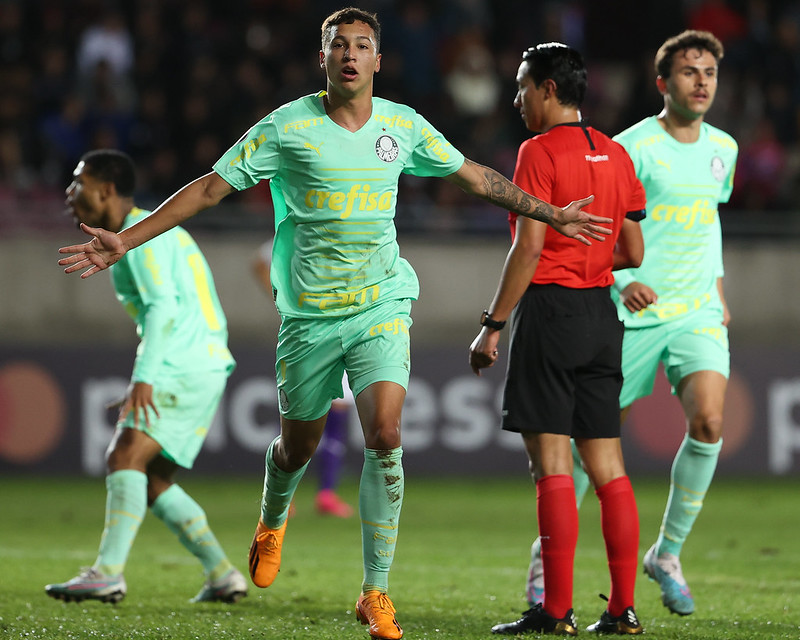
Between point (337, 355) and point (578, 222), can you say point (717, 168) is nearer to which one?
point (578, 222)

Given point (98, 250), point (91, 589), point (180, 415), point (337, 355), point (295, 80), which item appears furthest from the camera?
point (295, 80)

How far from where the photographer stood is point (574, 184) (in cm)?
530

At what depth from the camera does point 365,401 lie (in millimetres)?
4996

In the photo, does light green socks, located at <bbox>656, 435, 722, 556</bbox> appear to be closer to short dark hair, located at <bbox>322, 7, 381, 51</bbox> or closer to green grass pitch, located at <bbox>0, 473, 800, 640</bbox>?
green grass pitch, located at <bbox>0, 473, 800, 640</bbox>

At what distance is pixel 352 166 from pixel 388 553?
1.48 metres

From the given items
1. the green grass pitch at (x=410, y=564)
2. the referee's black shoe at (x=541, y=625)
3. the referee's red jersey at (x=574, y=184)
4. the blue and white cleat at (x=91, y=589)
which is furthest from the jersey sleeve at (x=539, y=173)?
the blue and white cleat at (x=91, y=589)

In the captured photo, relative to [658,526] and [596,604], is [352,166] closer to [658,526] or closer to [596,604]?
[596,604]

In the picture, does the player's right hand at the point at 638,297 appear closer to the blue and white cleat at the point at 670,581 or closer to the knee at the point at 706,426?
the knee at the point at 706,426

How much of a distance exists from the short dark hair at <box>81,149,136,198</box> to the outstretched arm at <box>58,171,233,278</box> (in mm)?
1511

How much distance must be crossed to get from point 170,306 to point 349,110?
1568 mm

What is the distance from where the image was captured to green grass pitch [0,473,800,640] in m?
5.39

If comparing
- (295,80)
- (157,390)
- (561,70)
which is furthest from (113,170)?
(295,80)

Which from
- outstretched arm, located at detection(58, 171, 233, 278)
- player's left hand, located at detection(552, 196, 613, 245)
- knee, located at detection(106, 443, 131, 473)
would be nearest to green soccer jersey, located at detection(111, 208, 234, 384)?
knee, located at detection(106, 443, 131, 473)

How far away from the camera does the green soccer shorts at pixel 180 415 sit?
613 cm
